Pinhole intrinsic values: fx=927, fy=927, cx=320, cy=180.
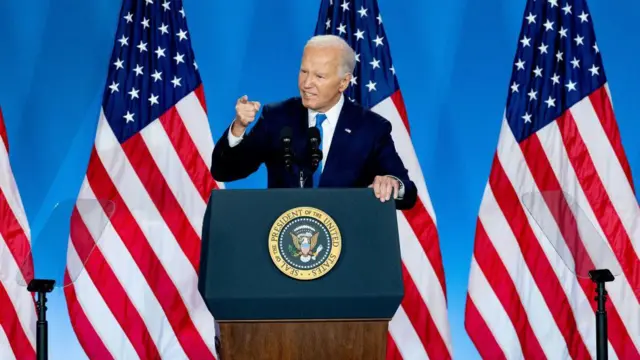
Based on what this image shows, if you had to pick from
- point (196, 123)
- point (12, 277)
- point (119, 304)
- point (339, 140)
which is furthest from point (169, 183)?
point (339, 140)

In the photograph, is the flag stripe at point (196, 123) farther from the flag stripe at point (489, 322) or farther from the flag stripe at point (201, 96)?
the flag stripe at point (489, 322)

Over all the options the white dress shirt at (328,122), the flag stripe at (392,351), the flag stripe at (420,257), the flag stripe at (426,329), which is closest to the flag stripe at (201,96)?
A: the flag stripe at (420,257)

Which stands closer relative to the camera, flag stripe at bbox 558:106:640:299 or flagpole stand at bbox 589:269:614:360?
flagpole stand at bbox 589:269:614:360

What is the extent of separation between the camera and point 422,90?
208 inches

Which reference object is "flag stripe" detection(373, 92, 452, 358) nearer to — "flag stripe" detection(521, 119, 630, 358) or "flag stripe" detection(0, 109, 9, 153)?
"flag stripe" detection(521, 119, 630, 358)

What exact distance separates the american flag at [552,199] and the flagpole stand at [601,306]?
3.51ft

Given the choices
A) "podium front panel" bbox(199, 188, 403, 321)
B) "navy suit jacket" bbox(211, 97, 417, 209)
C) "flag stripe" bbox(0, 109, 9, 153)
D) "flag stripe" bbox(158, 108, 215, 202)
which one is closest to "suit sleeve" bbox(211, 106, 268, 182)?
"navy suit jacket" bbox(211, 97, 417, 209)

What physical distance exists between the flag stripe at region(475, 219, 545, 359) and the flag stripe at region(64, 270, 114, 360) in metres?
2.06

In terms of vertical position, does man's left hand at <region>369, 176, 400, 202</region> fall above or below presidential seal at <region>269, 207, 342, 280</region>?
above

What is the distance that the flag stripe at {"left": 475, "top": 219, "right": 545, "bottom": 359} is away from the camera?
495 cm

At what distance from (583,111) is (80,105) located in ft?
8.98

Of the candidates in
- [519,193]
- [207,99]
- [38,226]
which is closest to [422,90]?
[519,193]

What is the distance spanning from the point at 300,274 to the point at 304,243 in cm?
8

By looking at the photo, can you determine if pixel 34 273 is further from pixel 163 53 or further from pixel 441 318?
pixel 441 318
